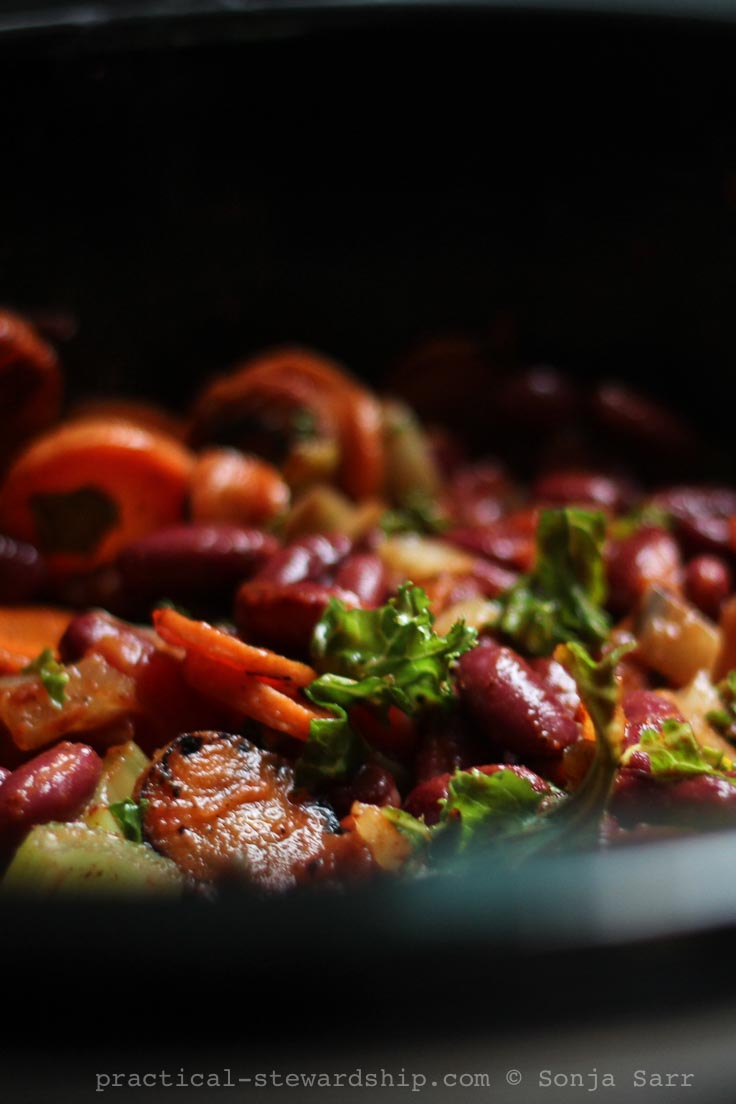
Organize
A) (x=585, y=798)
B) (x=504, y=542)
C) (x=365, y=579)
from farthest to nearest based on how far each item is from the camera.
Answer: (x=504, y=542)
(x=365, y=579)
(x=585, y=798)

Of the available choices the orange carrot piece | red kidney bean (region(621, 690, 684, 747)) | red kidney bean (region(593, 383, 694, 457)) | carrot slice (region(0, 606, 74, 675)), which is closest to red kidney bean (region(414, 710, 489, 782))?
red kidney bean (region(621, 690, 684, 747))

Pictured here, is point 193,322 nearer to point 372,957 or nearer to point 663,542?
point 663,542

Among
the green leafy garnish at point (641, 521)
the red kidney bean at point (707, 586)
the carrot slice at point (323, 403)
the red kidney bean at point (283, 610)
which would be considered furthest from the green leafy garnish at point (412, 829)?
the carrot slice at point (323, 403)

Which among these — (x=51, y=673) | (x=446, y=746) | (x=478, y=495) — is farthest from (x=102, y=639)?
(x=478, y=495)

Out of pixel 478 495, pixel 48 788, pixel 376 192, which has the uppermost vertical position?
pixel 376 192

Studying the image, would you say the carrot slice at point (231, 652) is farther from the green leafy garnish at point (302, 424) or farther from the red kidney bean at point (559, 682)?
the green leafy garnish at point (302, 424)

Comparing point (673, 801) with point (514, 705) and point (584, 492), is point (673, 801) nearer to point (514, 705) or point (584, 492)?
point (514, 705)
